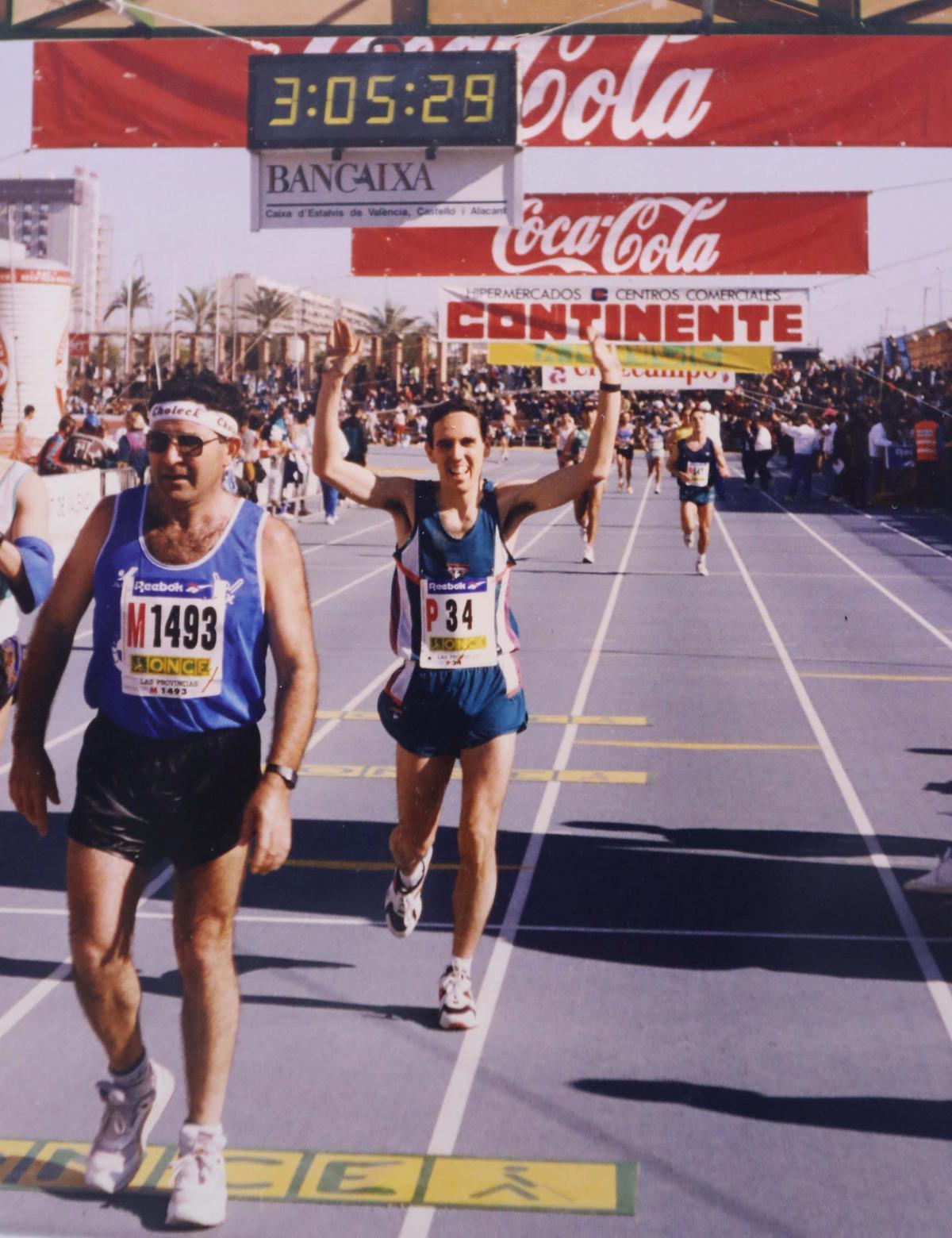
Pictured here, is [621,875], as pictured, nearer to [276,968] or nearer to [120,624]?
[276,968]

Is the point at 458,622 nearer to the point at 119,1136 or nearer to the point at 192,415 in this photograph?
the point at 192,415

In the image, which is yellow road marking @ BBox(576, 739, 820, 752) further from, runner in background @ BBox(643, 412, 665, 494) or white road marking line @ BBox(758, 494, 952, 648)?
runner in background @ BBox(643, 412, 665, 494)

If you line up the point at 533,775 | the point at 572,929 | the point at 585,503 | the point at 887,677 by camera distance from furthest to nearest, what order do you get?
the point at 585,503
the point at 887,677
the point at 533,775
the point at 572,929

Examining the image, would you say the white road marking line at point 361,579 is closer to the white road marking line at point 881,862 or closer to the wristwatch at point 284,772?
the white road marking line at point 881,862

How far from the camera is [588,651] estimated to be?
50.3 ft

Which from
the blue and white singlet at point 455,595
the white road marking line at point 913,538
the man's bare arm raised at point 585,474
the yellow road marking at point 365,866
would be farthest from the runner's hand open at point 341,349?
the white road marking line at point 913,538

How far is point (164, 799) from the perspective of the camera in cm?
439

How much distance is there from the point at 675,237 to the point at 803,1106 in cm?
1501

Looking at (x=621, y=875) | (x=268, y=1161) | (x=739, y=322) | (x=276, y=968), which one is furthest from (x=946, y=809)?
(x=739, y=322)

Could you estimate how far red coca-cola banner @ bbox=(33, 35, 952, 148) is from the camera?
13164 mm

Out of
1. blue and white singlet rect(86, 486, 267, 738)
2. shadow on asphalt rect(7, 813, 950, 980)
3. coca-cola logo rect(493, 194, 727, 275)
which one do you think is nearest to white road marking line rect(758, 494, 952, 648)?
coca-cola logo rect(493, 194, 727, 275)

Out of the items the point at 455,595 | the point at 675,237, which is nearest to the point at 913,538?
the point at 675,237

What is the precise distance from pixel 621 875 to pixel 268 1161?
329 cm

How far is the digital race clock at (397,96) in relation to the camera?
12.5 metres
